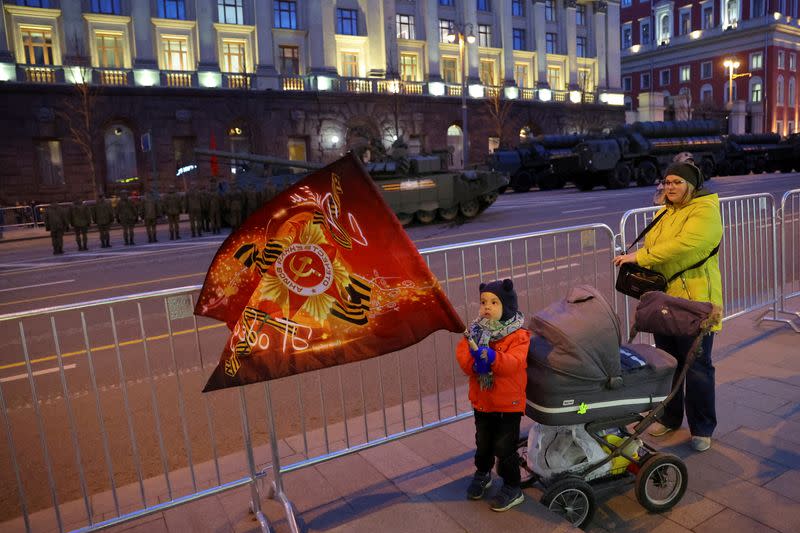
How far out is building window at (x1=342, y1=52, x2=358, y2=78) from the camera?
147 ft

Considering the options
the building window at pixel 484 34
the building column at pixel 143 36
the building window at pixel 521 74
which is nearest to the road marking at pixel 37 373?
the building column at pixel 143 36

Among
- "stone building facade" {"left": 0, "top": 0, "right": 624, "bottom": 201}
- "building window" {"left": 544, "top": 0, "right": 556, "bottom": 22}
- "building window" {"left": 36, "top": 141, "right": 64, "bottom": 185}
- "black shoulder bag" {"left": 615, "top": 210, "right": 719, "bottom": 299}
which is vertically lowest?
"black shoulder bag" {"left": 615, "top": 210, "right": 719, "bottom": 299}

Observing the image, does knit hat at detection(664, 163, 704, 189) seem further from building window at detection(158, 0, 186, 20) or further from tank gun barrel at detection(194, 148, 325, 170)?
Result: building window at detection(158, 0, 186, 20)

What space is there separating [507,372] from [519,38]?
55.3 meters

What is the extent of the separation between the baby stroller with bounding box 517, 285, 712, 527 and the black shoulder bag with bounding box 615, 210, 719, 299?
451 mm

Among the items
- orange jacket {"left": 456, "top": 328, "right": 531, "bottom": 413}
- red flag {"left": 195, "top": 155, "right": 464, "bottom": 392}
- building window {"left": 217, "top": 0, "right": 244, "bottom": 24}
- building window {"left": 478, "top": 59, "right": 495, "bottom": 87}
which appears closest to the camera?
red flag {"left": 195, "top": 155, "right": 464, "bottom": 392}

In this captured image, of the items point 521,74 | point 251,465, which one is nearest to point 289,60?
point 521,74

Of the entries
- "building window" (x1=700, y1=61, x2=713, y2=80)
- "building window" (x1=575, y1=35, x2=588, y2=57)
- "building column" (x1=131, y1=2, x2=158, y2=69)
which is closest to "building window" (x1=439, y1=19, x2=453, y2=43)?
"building window" (x1=575, y1=35, x2=588, y2=57)

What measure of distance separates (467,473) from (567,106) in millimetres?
54058

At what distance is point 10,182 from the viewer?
33.5 meters

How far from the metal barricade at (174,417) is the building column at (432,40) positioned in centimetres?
4225

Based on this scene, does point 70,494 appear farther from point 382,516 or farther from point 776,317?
point 776,317

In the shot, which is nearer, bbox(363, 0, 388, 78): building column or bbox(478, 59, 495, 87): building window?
bbox(363, 0, 388, 78): building column

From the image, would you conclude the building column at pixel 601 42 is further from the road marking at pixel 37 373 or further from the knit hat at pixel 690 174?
the knit hat at pixel 690 174
